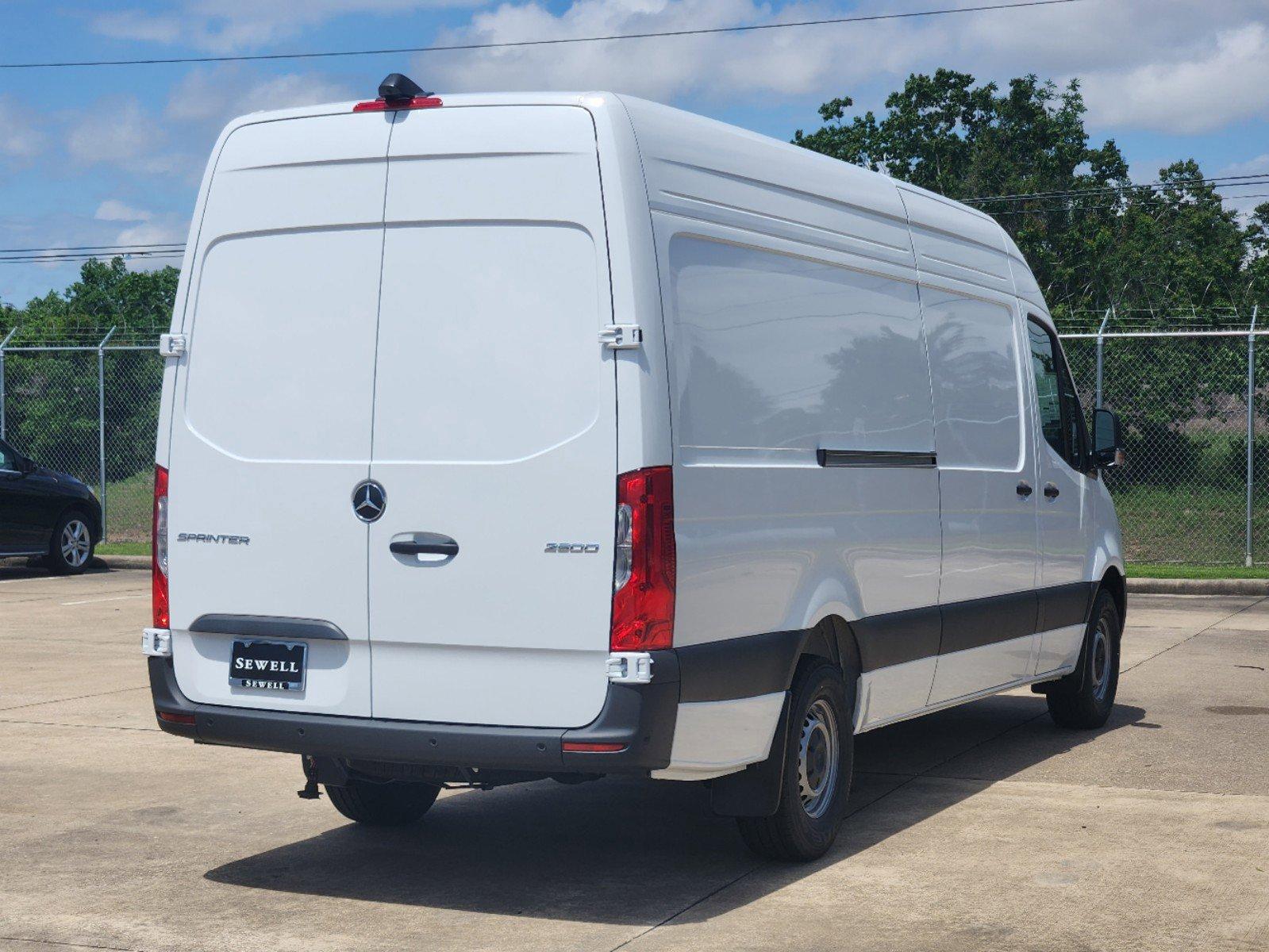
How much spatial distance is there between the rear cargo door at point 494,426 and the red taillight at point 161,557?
2.98 ft

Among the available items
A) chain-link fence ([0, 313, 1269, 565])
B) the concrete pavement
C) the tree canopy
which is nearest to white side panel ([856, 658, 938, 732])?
the concrete pavement

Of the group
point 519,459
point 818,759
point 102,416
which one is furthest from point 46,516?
point 519,459

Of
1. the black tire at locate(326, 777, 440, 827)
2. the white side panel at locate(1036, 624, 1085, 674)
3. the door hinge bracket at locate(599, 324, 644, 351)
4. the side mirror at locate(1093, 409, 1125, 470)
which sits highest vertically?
the door hinge bracket at locate(599, 324, 644, 351)

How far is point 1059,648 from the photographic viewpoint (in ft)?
29.9

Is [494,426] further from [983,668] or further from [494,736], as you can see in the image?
[983,668]

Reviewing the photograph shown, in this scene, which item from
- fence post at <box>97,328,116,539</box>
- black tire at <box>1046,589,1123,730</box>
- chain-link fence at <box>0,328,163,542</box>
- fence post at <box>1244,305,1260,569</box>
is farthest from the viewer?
chain-link fence at <box>0,328,163,542</box>

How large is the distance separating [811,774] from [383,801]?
180cm

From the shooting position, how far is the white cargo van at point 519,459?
553 cm

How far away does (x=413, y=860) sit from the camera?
21.6 feet

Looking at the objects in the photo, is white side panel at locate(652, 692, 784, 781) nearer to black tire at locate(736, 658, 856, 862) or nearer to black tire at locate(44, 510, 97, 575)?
black tire at locate(736, 658, 856, 862)

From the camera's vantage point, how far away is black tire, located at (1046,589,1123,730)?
31.0 ft

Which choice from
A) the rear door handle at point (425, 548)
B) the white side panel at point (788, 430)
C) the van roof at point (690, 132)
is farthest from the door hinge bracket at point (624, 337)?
the rear door handle at point (425, 548)

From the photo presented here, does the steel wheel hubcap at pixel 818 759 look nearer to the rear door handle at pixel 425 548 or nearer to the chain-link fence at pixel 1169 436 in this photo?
the rear door handle at pixel 425 548

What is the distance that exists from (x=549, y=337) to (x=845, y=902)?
7.06 ft
